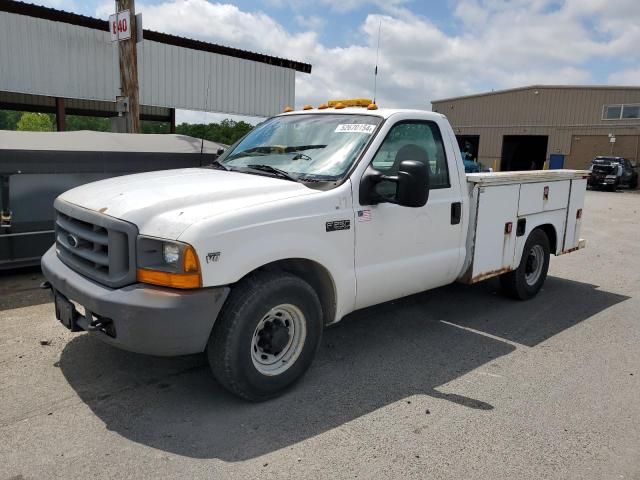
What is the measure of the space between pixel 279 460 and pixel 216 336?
83cm

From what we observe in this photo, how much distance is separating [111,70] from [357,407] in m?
13.9

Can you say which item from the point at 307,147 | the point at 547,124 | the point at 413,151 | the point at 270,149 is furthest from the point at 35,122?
the point at 413,151

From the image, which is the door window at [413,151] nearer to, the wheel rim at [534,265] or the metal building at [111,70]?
the wheel rim at [534,265]

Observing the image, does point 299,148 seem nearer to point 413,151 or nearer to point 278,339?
point 413,151

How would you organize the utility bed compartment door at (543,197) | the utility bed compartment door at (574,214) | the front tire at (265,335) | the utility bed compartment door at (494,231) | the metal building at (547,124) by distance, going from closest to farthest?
the front tire at (265,335), the utility bed compartment door at (494,231), the utility bed compartment door at (543,197), the utility bed compartment door at (574,214), the metal building at (547,124)

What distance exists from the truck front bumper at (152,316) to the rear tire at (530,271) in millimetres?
3980

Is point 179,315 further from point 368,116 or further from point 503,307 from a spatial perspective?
point 503,307

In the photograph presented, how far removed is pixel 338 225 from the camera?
3844 mm

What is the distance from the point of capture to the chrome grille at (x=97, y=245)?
3.23m

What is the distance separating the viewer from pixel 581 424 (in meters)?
3.54

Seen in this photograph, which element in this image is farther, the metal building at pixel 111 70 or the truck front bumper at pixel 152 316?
the metal building at pixel 111 70

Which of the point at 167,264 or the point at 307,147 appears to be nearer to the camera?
the point at 167,264

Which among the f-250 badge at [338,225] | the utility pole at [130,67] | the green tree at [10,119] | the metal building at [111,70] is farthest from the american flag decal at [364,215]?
the green tree at [10,119]

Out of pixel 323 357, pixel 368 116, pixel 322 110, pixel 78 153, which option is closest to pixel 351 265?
pixel 323 357
